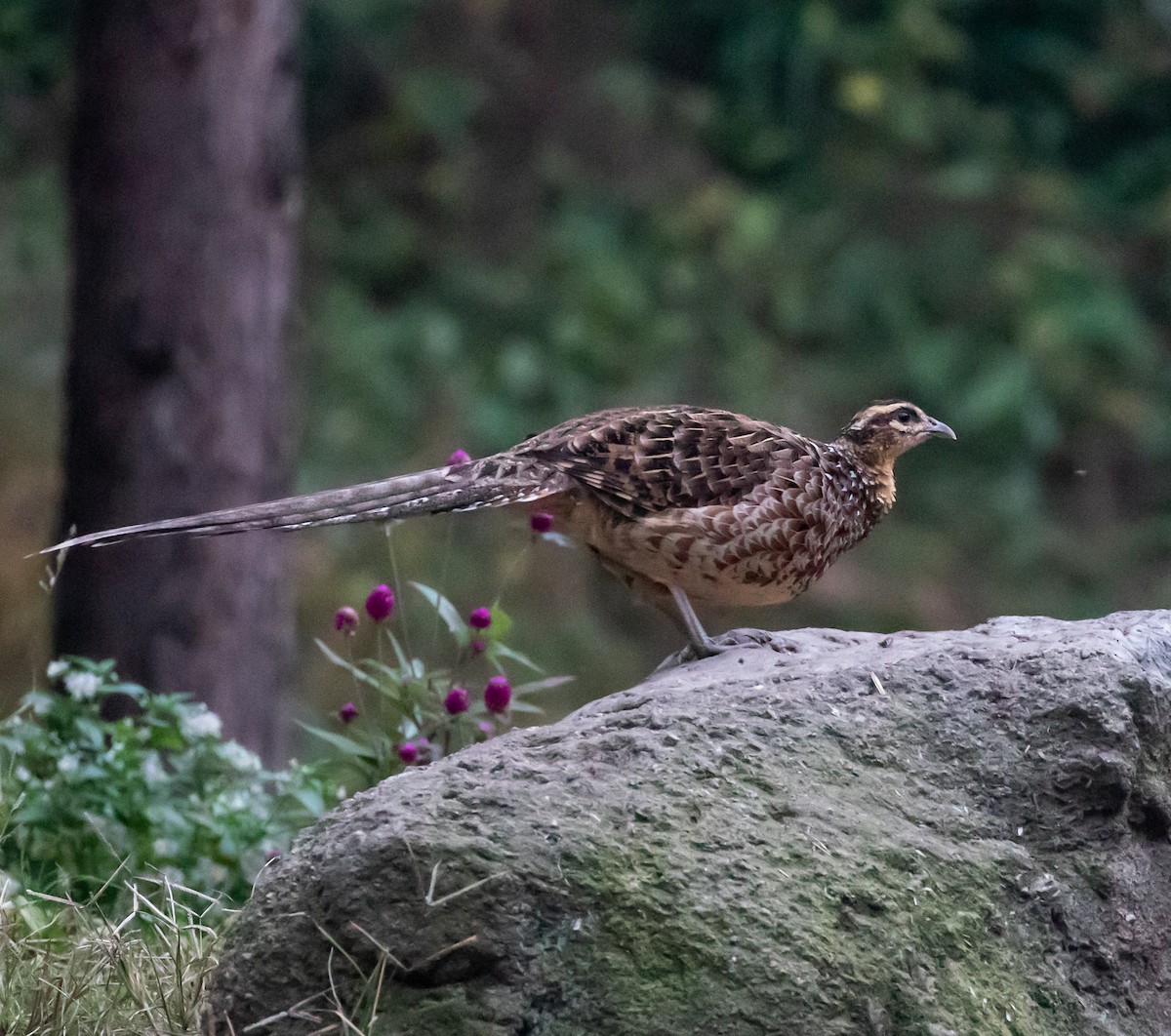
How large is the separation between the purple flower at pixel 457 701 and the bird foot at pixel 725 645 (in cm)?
55

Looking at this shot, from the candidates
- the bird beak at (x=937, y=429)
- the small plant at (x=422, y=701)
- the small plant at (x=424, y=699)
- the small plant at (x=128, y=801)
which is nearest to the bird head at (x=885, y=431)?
the bird beak at (x=937, y=429)

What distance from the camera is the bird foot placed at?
13.9 ft

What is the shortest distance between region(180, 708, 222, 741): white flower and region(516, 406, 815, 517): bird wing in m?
1.52

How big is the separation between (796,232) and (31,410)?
5907 millimetres

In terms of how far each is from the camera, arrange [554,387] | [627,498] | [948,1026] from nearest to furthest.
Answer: [948,1026], [627,498], [554,387]

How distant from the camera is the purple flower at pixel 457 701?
4438 millimetres

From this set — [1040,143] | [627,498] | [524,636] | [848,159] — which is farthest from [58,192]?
[627,498]

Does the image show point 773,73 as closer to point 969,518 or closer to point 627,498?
point 969,518

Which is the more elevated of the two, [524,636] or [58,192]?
[58,192]

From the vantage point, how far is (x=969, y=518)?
474 inches

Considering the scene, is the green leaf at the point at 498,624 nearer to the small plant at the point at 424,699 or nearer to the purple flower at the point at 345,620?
the small plant at the point at 424,699

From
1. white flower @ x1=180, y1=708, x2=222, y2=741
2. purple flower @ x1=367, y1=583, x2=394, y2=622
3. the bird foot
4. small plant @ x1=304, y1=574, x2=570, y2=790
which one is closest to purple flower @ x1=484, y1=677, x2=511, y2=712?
small plant @ x1=304, y1=574, x2=570, y2=790

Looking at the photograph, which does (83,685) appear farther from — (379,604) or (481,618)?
(481,618)

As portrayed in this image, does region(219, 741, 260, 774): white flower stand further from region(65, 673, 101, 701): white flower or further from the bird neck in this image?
the bird neck
